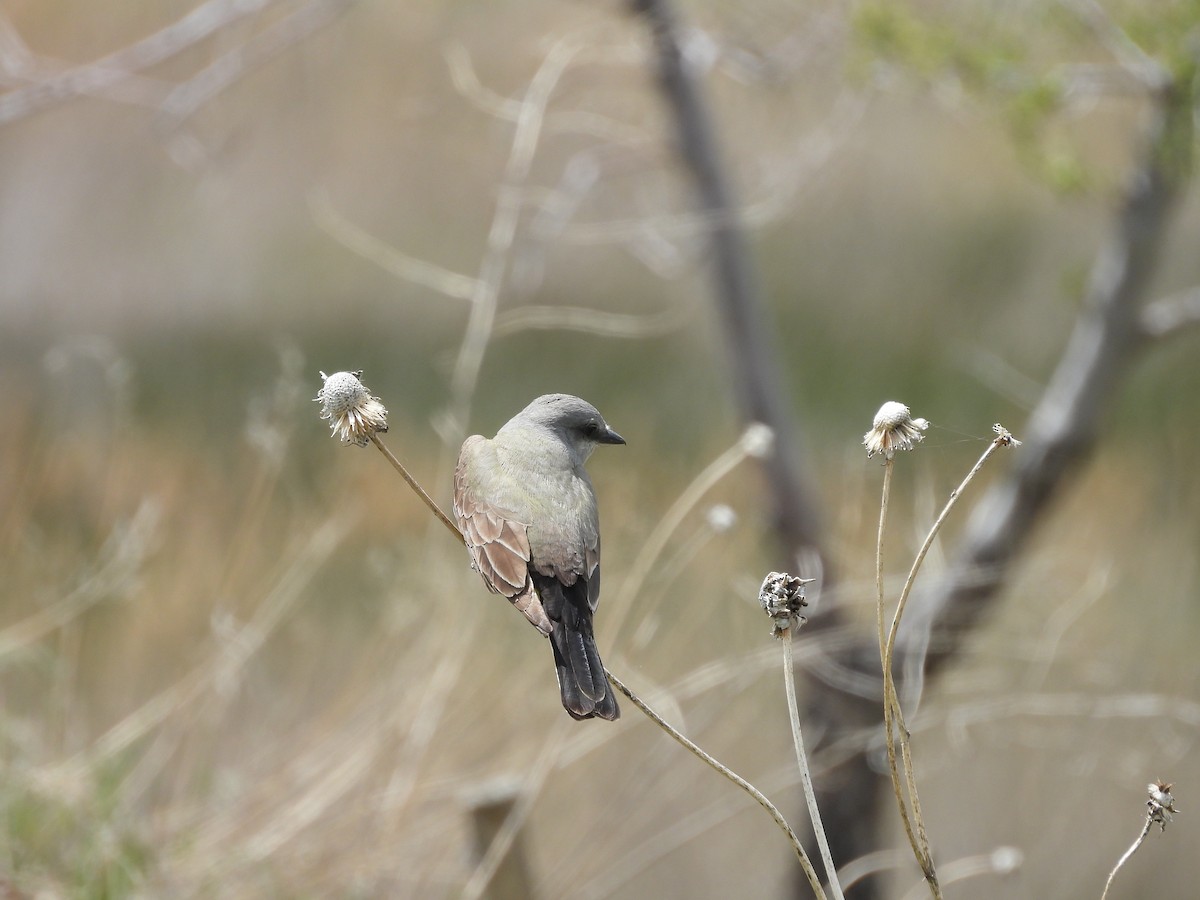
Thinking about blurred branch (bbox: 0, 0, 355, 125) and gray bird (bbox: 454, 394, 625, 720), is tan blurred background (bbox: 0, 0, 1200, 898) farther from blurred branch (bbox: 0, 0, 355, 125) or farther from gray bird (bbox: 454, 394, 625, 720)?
gray bird (bbox: 454, 394, 625, 720)

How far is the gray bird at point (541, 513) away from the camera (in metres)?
0.58

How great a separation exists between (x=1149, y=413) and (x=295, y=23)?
2755 mm

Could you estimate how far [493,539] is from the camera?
0.60 metres

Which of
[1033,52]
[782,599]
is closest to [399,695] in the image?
[782,599]

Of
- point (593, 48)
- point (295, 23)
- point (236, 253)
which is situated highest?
point (236, 253)

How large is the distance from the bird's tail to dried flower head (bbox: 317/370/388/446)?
0.43 feet

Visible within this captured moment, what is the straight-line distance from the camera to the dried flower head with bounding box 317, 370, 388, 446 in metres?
0.50

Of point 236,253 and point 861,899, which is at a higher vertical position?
point 236,253

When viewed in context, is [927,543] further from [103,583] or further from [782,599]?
[103,583]

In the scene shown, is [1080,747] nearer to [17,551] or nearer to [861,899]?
[861,899]

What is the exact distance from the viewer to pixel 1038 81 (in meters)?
2.36

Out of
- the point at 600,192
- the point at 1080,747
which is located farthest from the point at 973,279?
the point at 1080,747

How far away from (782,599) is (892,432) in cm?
10

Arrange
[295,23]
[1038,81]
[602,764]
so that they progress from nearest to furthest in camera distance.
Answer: [1038,81], [295,23], [602,764]
